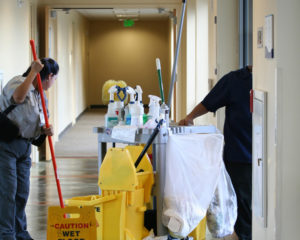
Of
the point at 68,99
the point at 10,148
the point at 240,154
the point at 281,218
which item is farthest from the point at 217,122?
the point at 68,99

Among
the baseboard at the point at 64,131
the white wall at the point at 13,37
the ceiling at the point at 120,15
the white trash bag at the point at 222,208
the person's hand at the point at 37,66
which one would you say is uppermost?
the ceiling at the point at 120,15

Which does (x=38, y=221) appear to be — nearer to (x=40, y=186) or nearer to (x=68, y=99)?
(x=40, y=186)

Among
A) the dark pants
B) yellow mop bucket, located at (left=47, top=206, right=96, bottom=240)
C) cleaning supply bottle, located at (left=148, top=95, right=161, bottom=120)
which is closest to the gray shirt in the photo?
cleaning supply bottle, located at (left=148, top=95, right=161, bottom=120)

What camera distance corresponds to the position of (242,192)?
15.8 feet

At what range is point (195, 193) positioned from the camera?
431cm

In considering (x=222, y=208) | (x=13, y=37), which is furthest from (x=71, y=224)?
(x=13, y=37)

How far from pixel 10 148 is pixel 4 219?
1.67ft

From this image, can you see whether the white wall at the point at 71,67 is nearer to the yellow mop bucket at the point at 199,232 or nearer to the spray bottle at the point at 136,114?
the spray bottle at the point at 136,114

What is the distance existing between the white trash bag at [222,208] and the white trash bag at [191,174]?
14cm

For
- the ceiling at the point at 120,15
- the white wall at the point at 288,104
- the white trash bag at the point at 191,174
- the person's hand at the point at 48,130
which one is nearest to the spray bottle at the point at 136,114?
the white trash bag at the point at 191,174

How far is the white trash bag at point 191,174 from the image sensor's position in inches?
169

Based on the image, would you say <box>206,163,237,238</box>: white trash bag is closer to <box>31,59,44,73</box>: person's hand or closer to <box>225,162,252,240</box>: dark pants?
<box>225,162,252,240</box>: dark pants

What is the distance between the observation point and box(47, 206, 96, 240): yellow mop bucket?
380cm

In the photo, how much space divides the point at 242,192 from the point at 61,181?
3.58 metres
